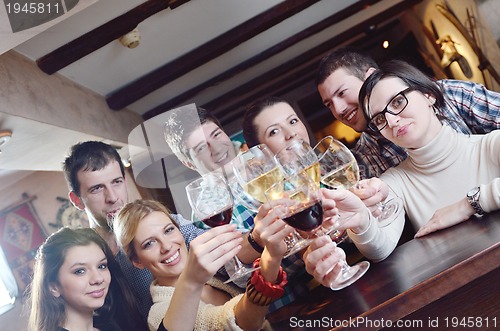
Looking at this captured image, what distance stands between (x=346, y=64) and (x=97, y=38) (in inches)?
45.9

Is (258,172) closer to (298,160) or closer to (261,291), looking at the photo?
(298,160)

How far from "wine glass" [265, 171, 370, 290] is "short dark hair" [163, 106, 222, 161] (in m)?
0.87

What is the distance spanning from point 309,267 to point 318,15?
275 centimetres

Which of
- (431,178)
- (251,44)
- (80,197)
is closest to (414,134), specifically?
(431,178)

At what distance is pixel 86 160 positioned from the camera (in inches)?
65.2

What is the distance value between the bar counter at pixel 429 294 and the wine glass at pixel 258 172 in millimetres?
204

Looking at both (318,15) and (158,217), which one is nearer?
(158,217)

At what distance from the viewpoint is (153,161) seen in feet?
6.16

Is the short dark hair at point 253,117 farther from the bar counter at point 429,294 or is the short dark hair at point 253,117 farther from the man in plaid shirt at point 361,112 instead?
the bar counter at point 429,294

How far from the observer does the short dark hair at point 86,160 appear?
5.37 ft

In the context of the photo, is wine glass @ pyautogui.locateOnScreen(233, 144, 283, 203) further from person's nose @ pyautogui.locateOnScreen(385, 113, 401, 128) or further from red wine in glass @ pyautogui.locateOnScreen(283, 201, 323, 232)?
Result: person's nose @ pyautogui.locateOnScreen(385, 113, 401, 128)

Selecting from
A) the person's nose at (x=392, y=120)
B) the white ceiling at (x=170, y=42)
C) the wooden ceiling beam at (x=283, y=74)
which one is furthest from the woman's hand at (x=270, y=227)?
the white ceiling at (x=170, y=42)

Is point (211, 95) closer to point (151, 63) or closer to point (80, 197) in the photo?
point (151, 63)

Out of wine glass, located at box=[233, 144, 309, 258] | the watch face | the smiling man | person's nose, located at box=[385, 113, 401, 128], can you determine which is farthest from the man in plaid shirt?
wine glass, located at box=[233, 144, 309, 258]
